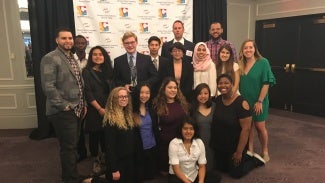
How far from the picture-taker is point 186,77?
2875mm

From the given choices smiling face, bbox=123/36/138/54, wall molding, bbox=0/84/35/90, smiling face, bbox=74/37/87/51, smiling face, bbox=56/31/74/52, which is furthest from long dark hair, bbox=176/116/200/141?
wall molding, bbox=0/84/35/90

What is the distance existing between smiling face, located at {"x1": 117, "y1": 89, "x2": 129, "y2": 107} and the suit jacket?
0.35m

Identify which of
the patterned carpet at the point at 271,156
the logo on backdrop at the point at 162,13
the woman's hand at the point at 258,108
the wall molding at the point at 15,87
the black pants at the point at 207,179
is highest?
the logo on backdrop at the point at 162,13

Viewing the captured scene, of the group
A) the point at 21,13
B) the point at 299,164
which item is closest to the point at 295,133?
the point at 299,164

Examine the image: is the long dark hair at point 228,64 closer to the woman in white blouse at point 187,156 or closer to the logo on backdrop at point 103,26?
the woman in white blouse at point 187,156

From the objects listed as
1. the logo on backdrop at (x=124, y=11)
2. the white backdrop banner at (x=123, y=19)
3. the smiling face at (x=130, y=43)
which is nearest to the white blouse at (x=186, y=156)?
the smiling face at (x=130, y=43)

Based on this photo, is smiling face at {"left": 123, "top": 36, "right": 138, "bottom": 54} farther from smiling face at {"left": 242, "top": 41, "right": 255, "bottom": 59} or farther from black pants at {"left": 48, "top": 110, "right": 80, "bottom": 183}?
smiling face at {"left": 242, "top": 41, "right": 255, "bottom": 59}

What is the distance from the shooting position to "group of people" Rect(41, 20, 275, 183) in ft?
7.41

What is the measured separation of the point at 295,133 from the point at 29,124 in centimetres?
412

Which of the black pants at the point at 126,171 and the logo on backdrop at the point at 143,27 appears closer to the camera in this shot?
the black pants at the point at 126,171

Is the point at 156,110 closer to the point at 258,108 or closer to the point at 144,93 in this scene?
the point at 144,93

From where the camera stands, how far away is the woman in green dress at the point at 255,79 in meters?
2.76

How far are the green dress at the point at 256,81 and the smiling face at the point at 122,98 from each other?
4.13 feet

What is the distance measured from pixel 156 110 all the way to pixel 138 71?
0.51m
